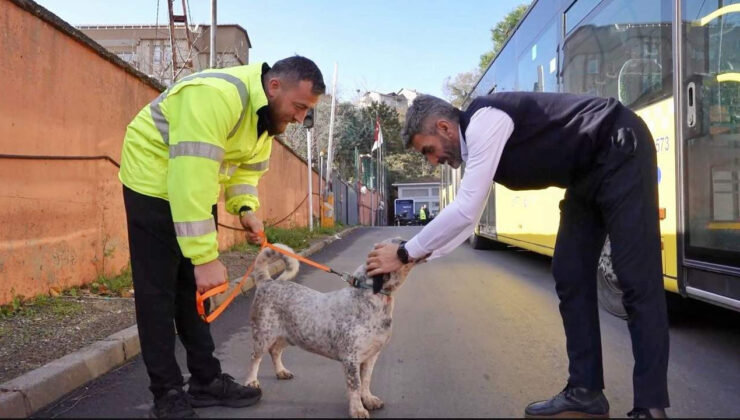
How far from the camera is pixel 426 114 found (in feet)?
9.75

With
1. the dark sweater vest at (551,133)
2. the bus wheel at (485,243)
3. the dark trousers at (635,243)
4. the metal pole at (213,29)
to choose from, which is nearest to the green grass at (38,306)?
the dark sweater vest at (551,133)

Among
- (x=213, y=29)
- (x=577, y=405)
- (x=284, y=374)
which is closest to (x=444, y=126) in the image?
(x=577, y=405)

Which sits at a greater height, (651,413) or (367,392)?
(651,413)

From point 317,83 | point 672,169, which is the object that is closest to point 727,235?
point 672,169

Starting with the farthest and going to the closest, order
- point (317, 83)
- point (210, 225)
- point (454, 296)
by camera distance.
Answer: point (454, 296)
point (317, 83)
point (210, 225)

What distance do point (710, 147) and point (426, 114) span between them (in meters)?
2.76

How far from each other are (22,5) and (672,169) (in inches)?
237

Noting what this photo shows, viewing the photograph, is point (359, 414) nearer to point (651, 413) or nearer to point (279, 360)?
point (279, 360)

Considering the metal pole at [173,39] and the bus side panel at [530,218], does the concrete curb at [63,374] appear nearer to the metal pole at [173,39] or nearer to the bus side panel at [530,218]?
the bus side panel at [530,218]

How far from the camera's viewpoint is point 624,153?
280 centimetres

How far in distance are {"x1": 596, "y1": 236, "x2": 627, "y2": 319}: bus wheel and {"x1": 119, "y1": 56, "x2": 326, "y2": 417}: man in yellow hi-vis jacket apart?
4036 mm

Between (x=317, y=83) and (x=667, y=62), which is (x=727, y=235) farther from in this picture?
(x=317, y=83)

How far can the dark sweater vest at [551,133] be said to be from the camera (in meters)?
2.86

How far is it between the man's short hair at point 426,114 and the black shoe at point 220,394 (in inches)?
70.4
